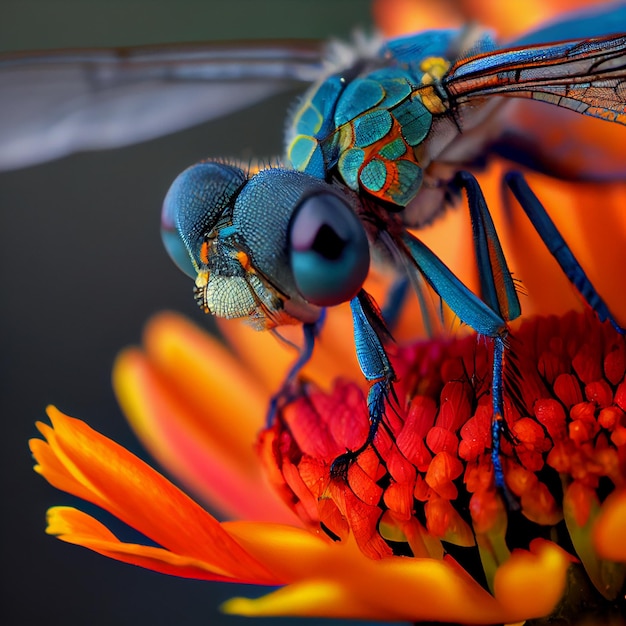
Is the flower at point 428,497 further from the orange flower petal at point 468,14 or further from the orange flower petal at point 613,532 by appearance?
the orange flower petal at point 468,14

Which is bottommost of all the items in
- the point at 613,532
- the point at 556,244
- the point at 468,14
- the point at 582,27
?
the point at 613,532

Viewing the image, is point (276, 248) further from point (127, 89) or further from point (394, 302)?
point (127, 89)

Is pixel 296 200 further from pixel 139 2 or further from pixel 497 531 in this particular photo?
pixel 139 2

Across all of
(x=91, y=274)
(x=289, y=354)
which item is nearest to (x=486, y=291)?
(x=289, y=354)

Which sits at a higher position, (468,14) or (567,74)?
(468,14)

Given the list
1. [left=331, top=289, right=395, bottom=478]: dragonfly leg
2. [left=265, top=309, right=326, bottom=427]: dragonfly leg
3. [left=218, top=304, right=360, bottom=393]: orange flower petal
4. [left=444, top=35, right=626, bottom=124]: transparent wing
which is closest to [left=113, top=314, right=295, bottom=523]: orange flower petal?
[left=218, top=304, right=360, bottom=393]: orange flower petal

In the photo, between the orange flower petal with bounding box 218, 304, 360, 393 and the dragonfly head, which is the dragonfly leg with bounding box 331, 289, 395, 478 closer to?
the dragonfly head
